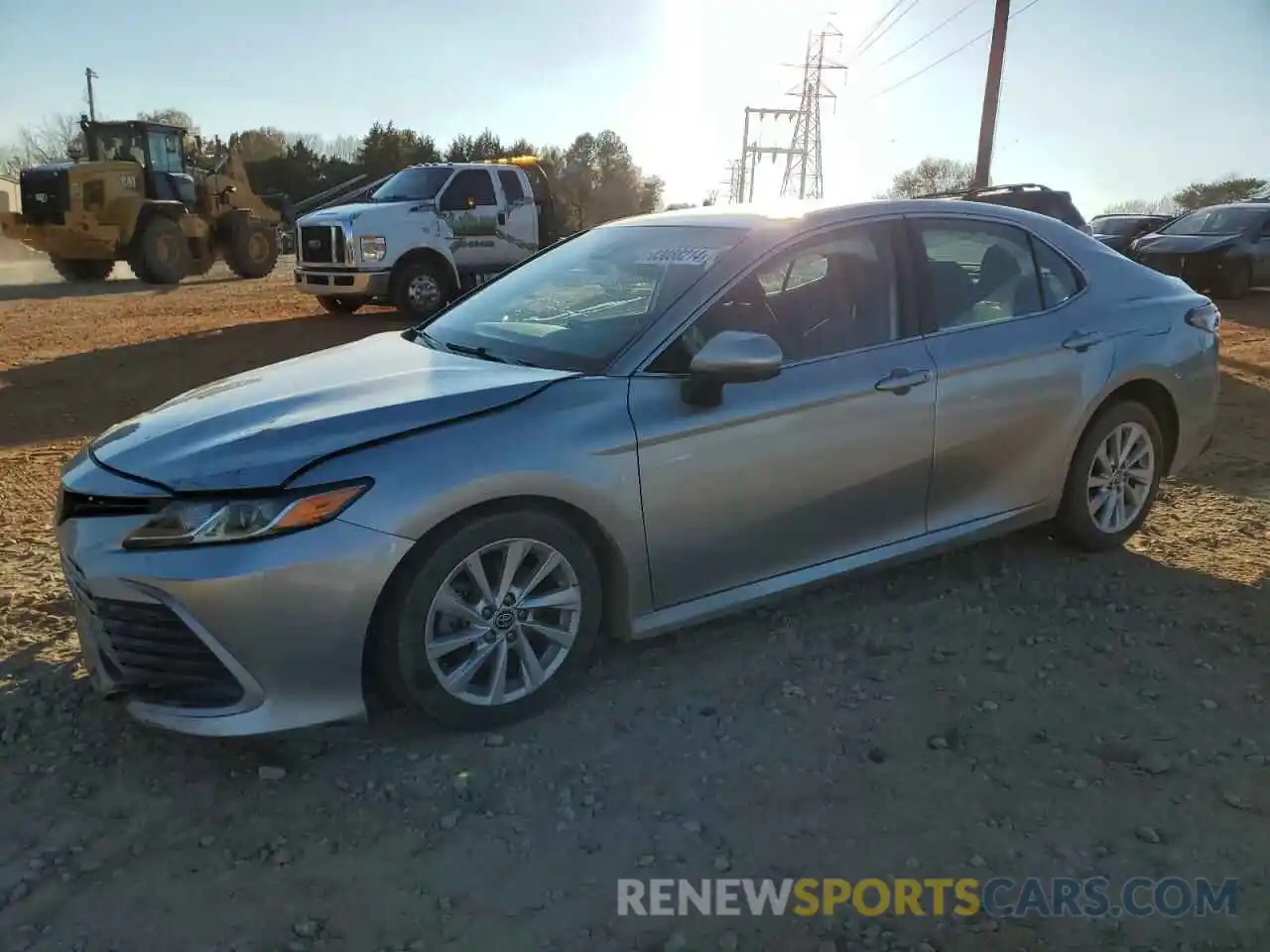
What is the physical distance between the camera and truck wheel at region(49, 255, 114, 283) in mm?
20844

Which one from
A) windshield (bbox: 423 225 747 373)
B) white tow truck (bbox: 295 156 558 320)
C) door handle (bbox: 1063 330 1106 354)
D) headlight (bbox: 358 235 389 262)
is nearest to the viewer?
windshield (bbox: 423 225 747 373)

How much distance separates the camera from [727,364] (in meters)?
3.26

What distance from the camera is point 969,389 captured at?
393 centimetres

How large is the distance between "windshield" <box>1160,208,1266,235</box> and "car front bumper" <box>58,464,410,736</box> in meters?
18.5

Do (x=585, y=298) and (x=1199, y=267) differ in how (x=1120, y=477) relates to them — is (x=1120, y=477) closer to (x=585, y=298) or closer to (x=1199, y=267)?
(x=585, y=298)

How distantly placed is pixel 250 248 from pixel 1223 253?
1868cm

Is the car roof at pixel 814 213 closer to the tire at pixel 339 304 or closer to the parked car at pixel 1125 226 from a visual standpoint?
the tire at pixel 339 304

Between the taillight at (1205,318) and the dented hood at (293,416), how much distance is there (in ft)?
10.2

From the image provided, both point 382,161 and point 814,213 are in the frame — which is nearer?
point 814,213

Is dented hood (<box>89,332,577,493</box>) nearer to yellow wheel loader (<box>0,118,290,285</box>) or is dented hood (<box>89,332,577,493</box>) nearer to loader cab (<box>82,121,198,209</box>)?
yellow wheel loader (<box>0,118,290,285</box>)

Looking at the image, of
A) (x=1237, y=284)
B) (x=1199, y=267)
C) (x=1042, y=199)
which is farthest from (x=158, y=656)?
(x=1237, y=284)

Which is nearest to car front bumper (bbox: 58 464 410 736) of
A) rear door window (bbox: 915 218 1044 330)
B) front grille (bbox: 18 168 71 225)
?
rear door window (bbox: 915 218 1044 330)

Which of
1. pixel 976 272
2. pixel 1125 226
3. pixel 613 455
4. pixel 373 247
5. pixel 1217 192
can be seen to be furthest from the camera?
pixel 1217 192

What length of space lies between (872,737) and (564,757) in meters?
0.95
